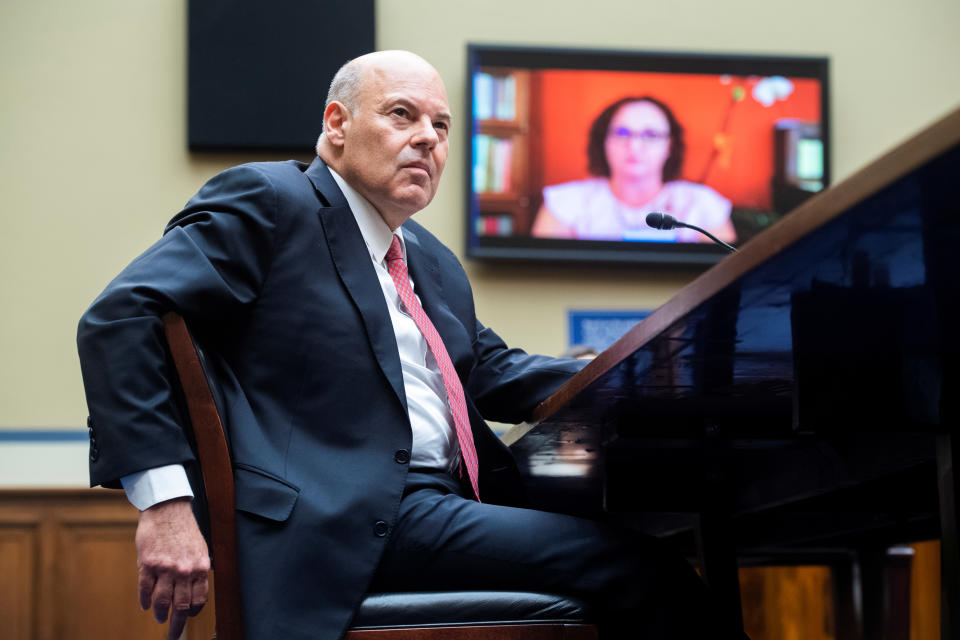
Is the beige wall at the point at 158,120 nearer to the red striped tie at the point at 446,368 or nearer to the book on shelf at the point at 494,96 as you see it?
the book on shelf at the point at 494,96

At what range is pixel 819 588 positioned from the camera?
2.72 m

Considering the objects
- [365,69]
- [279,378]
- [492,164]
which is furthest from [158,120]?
[279,378]

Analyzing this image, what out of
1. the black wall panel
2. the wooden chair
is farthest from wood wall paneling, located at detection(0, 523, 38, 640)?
the wooden chair

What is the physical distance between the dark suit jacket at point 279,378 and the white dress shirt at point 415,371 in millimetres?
68

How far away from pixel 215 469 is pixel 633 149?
3111 mm

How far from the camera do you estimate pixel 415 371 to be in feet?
4.56

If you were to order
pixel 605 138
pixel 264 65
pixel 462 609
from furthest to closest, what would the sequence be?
pixel 605 138, pixel 264 65, pixel 462 609

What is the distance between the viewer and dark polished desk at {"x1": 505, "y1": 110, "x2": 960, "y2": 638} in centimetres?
75

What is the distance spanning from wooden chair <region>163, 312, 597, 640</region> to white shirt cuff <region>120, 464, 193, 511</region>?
0.03 m

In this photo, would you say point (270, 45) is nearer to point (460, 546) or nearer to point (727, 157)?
point (727, 157)

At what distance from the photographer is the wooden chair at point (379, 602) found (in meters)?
1.07

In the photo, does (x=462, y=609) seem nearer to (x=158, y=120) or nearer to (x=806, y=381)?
(x=806, y=381)

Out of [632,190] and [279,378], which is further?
[632,190]

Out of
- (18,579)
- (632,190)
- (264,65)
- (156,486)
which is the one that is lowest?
(18,579)
